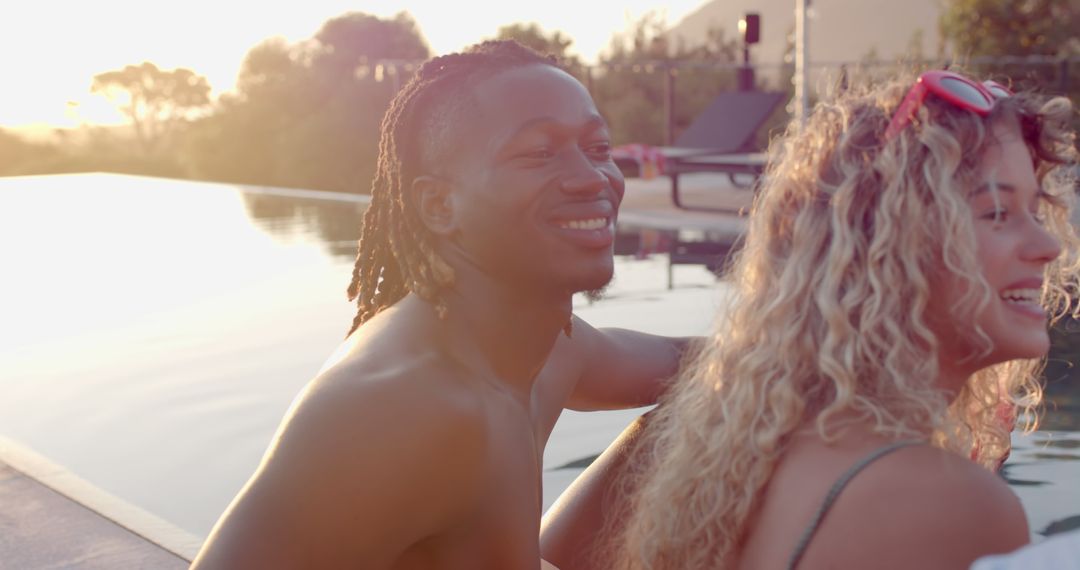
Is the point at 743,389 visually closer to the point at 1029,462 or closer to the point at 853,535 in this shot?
the point at 853,535

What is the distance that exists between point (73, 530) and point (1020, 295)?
2.67 m

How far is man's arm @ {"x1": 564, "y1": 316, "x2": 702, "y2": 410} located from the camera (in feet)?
8.10

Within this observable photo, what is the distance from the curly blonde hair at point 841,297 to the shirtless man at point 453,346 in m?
0.25

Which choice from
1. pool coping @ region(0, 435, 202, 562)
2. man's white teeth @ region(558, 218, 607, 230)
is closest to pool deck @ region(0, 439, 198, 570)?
pool coping @ region(0, 435, 202, 562)

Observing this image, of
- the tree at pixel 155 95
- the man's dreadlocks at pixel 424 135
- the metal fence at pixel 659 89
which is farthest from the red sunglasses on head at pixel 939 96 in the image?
the tree at pixel 155 95

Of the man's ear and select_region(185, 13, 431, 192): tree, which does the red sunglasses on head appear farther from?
select_region(185, 13, 431, 192): tree

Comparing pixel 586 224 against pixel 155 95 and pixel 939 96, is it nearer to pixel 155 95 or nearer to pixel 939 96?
pixel 939 96

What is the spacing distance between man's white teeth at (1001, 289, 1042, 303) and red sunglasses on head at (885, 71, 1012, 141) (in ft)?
0.85

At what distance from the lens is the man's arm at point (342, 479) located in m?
1.70

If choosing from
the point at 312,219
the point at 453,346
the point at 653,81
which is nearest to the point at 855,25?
the point at 653,81

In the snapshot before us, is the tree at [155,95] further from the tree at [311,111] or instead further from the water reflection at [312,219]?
the water reflection at [312,219]

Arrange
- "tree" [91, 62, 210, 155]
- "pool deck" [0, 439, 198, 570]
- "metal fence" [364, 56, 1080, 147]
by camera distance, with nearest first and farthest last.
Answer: "pool deck" [0, 439, 198, 570] → "metal fence" [364, 56, 1080, 147] → "tree" [91, 62, 210, 155]

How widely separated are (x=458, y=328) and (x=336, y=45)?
24432 millimetres

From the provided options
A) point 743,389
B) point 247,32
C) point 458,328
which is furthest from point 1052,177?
point 247,32
